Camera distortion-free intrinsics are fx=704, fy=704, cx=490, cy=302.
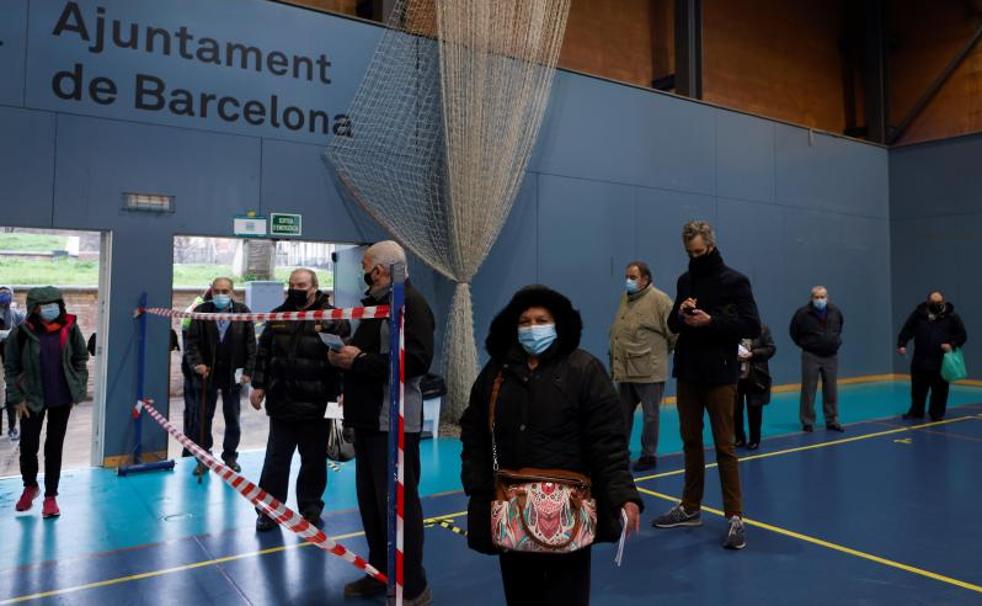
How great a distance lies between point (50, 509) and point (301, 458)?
5.73 feet

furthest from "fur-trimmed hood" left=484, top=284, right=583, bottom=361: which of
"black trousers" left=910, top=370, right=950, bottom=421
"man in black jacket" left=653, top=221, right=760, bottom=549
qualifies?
"black trousers" left=910, top=370, right=950, bottom=421

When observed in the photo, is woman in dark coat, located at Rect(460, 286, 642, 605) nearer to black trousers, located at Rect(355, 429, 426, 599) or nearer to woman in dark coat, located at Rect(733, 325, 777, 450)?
black trousers, located at Rect(355, 429, 426, 599)

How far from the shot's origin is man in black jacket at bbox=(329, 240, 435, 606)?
2951mm

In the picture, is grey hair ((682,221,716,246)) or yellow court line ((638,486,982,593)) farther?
grey hair ((682,221,716,246))

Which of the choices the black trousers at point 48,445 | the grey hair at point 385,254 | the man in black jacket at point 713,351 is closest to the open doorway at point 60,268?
the black trousers at point 48,445

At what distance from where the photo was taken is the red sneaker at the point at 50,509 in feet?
14.8

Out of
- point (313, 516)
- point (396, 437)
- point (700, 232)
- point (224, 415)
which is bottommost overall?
point (313, 516)

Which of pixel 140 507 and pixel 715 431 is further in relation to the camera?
pixel 140 507

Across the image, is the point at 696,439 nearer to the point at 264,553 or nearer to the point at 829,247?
the point at 264,553

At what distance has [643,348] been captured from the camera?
5.68m

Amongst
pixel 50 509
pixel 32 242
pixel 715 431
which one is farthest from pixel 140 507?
pixel 32 242

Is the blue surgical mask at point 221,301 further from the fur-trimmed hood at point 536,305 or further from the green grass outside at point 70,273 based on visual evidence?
the green grass outside at point 70,273

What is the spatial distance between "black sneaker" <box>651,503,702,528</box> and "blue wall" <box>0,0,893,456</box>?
13.0 feet

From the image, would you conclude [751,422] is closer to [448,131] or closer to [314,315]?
[448,131]
